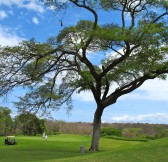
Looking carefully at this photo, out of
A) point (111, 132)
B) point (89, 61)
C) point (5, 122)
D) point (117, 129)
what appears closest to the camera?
point (89, 61)

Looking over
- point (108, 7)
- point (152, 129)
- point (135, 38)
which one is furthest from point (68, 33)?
point (152, 129)

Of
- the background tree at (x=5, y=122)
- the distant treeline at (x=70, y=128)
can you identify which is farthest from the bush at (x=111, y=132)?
the background tree at (x=5, y=122)

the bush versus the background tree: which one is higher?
the background tree

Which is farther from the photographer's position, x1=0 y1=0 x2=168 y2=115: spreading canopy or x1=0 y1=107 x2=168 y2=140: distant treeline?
x1=0 y1=107 x2=168 y2=140: distant treeline

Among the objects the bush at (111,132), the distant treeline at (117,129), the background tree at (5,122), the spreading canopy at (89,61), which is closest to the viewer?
the spreading canopy at (89,61)

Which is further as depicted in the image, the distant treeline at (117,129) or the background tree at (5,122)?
the background tree at (5,122)

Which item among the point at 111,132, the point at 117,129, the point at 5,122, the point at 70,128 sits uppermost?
the point at 5,122

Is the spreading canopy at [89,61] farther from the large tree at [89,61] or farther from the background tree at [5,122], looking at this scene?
the background tree at [5,122]

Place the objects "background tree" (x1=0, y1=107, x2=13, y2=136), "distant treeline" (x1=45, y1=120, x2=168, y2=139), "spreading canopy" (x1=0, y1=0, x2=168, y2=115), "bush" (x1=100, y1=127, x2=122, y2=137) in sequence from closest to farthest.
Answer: "spreading canopy" (x1=0, y1=0, x2=168, y2=115)
"distant treeline" (x1=45, y1=120, x2=168, y2=139)
"bush" (x1=100, y1=127, x2=122, y2=137)
"background tree" (x1=0, y1=107, x2=13, y2=136)

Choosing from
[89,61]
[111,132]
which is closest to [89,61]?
[89,61]

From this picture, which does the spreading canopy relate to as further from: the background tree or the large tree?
the background tree

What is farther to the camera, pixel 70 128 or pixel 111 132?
pixel 70 128

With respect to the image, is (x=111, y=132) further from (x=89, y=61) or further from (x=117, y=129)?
(x=89, y=61)

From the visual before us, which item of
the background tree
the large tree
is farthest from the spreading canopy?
the background tree
